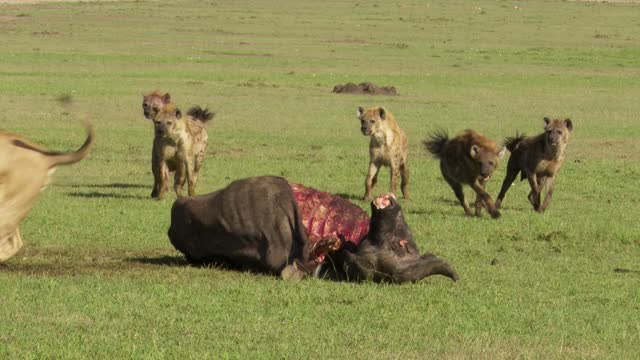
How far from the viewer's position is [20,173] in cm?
698

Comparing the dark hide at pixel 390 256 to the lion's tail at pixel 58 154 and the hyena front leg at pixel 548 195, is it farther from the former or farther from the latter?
the hyena front leg at pixel 548 195

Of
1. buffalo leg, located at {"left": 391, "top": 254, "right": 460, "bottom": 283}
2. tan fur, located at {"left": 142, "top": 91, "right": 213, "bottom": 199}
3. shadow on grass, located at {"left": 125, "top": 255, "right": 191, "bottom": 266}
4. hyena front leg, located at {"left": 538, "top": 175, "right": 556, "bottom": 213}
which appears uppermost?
buffalo leg, located at {"left": 391, "top": 254, "right": 460, "bottom": 283}

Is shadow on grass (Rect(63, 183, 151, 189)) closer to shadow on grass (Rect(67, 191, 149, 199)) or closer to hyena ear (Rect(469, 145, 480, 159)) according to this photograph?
shadow on grass (Rect(67, 191, 149, 199))

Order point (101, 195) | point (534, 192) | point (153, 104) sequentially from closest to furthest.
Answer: point (101, 195)
point (534, 192)
point (153, 104)

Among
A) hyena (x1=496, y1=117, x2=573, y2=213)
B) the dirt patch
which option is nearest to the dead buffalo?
hyena (x1=496, y1=117, x2=573, y2=213)

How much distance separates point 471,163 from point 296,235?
4297 millimetres

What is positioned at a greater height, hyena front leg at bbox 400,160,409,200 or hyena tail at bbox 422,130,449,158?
hyena tail at bbox 422,130,449,158

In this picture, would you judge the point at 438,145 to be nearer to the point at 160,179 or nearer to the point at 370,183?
the point at 370,183

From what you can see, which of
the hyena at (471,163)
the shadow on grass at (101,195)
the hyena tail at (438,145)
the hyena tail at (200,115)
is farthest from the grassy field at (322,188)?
the hyena tail at (200,115)

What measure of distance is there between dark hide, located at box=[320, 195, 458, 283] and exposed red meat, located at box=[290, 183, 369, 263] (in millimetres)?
240

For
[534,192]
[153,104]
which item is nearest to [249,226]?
[534,192]

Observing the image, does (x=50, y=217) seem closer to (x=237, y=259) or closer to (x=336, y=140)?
(x=237, y=259)

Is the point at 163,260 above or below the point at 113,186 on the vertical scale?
above

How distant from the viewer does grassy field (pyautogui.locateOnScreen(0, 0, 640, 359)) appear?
6.04 metres
